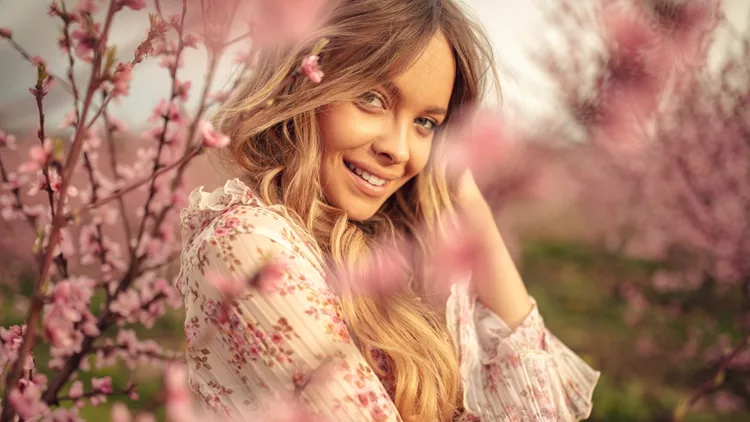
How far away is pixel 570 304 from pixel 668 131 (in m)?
1.94

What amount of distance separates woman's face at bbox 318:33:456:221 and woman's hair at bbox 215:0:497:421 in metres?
0.02

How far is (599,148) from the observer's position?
518cm

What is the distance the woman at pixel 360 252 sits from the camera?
1107mm

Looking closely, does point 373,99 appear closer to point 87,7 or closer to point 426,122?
point 426,122

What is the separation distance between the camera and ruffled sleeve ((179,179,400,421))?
108cm

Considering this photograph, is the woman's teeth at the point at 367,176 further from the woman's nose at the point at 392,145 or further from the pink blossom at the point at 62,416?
the pink blossom at the point at 62,416

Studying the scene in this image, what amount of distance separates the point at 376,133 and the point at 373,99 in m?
0.08

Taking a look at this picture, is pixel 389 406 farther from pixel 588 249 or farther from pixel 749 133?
pixel 588 249

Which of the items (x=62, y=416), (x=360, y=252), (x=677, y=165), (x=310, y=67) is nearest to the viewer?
(x=310, y=67)

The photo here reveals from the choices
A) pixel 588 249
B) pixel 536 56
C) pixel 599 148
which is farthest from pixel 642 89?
pixel 588 249

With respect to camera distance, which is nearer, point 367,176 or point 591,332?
point 367,176

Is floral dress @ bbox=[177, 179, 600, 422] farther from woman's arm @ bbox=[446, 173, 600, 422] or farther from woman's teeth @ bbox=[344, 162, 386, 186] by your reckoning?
woman's arm @ bbox=[446, 173, 600, 422]

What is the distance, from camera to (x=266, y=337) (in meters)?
1.08

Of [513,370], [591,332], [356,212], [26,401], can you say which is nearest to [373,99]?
[356,212]
